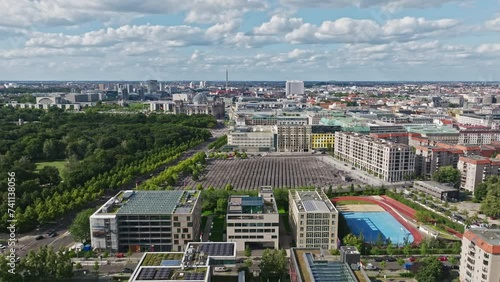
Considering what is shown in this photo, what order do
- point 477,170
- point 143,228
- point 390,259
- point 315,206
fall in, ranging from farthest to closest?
point 477,170, point 315,206, point 143,228, point 390,259

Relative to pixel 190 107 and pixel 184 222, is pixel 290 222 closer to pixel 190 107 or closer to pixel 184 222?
pixel 184 222

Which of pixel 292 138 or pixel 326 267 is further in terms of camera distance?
pixel 292 138

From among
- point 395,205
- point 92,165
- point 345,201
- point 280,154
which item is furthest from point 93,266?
point 280,154

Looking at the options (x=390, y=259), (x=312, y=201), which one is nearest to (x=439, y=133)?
(x=312, y=201)

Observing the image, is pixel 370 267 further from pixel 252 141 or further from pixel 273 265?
pixel 252 141

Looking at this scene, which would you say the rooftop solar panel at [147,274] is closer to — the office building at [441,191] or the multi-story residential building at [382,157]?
the office building at [441,191]

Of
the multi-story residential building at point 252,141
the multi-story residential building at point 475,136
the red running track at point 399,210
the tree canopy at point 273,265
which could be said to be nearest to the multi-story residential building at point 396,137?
the multi-story residential building at point 475,136

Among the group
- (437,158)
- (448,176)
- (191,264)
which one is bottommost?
(448,176)
